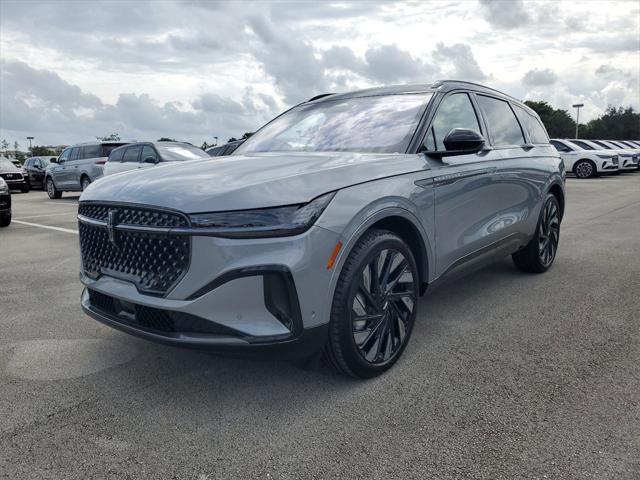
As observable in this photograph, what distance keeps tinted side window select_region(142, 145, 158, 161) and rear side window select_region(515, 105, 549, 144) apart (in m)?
9.99

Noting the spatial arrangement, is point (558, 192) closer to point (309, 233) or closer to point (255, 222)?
point (309, 233)

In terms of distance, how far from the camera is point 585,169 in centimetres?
2177

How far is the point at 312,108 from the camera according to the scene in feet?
14.1

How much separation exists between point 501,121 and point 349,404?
3.03 metres

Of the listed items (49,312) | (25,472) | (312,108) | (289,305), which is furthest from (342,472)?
(49,312)

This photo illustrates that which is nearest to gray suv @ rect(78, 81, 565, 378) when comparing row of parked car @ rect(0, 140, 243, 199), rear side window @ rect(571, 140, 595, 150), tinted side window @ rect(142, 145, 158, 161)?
row of parked car @ rect(0, 140, 243, 199)

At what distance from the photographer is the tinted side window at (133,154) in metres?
14.1

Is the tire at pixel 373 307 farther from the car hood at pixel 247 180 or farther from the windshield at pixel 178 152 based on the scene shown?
the windshield at pixel 178 152

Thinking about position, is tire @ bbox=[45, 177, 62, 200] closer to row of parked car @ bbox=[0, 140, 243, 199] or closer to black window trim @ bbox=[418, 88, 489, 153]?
row of parked car @ bbox=[0, 140, 243, 199]

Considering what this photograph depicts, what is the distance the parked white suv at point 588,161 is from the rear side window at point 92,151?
16840 millimetres

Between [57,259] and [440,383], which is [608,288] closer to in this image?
[440,383]

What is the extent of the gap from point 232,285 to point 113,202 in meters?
0.86

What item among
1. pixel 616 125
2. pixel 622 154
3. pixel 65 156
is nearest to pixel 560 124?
pixel 616 125

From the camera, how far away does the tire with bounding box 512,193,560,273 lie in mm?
5219
